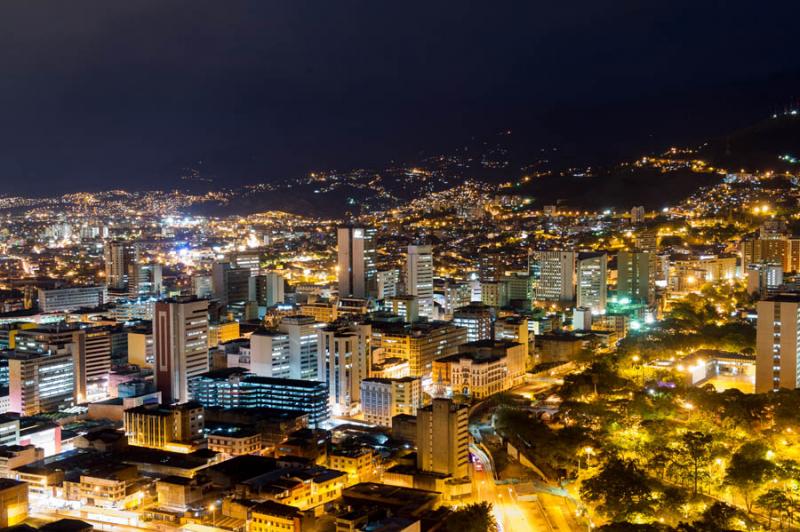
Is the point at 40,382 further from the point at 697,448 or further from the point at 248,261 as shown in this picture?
the point at 248,261

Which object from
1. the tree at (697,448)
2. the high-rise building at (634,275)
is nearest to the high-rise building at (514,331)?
the high-rise building at (634,275)

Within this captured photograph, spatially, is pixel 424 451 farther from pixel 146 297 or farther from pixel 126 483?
pixel 146 297

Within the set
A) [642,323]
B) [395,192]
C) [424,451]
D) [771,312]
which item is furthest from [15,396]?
[395,192]

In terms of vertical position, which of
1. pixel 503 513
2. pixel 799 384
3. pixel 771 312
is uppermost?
pixel 771 312

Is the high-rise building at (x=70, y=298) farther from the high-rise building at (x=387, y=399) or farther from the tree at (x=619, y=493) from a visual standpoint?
the tree at (x=619, y=493)

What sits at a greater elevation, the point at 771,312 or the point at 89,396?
the point at 771,312

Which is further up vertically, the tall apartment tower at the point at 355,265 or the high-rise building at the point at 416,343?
the tall apartment tower at the point at 355,265

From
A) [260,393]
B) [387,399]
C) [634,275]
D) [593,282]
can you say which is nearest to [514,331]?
[387,399]
